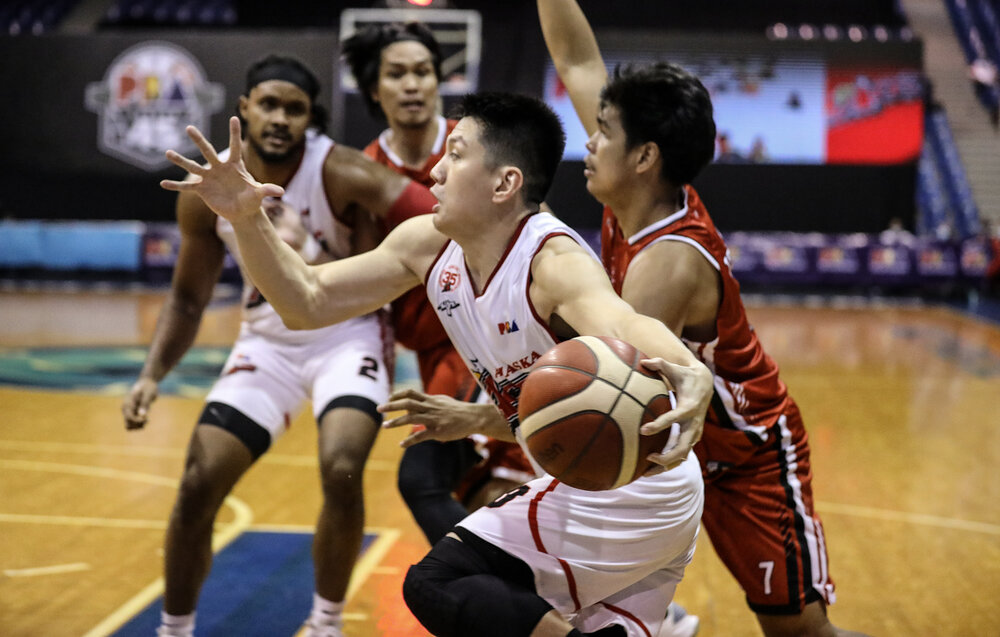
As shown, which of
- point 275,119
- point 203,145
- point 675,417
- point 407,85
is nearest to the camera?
point 675,417

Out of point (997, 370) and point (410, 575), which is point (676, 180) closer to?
point (410, 575)

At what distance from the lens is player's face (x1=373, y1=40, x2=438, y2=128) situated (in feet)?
14.3

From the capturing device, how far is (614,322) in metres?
2.60

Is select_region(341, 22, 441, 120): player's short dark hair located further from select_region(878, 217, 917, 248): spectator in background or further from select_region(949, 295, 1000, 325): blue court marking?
select_region(878, 217, 917, 248): spectator in background

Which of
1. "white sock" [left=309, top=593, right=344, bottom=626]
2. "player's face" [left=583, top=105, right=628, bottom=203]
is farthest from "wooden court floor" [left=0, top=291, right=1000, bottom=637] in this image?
"player's face" [left=583, top=105, right=628, bottom=203]

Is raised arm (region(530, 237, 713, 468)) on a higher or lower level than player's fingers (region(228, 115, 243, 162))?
lower

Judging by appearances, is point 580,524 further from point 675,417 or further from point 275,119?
point 275,119

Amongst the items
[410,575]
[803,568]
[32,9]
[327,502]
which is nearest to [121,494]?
[327,502]

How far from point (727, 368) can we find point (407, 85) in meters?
1.97

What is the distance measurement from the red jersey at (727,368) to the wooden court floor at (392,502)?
51.3 inches

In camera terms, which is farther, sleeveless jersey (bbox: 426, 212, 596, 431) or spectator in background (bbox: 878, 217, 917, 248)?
spectator in background (bbox: 878, 217, 917, 248)

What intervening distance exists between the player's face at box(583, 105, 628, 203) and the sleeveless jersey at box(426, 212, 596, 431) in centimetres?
28

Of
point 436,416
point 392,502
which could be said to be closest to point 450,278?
point 436,416

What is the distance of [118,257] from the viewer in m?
19.0
